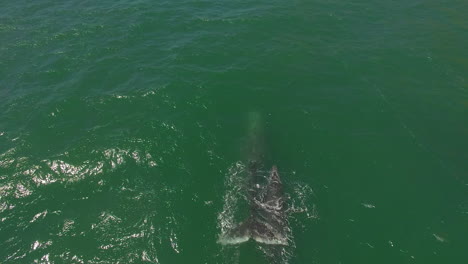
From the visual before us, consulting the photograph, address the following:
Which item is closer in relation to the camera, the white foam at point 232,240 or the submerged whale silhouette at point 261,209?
the white foam at point 232,240

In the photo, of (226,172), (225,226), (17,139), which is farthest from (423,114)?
(17,139)

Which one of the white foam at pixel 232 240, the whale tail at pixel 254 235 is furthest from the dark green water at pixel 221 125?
the whale tail at pixel 254 235

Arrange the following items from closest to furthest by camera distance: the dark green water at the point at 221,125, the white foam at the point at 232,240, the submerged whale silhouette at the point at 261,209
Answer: the white foam at the point at 232,240, the submerged whale silhouette at the point at 261,209, the dark green water at the point at 221,125

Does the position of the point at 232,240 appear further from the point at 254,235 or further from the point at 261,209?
the point at 261,209

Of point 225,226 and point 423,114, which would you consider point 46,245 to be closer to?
point 225,226

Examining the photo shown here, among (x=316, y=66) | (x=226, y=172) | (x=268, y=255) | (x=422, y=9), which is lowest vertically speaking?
(x=268, y=255)

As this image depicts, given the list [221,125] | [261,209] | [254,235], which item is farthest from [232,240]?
[221,125]

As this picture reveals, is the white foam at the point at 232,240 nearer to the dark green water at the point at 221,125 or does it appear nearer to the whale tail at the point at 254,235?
the whale tail at the point at 254,235
